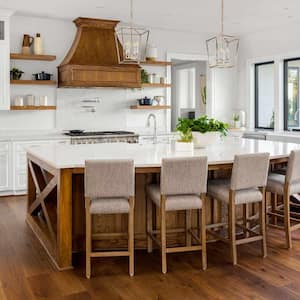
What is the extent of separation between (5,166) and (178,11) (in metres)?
3.58

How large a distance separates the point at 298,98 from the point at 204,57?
201 cm

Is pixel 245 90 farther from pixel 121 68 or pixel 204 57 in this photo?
pixel 121 68

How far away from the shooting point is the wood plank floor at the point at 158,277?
317 centimetres

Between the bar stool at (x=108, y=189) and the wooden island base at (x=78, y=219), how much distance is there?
0.21 meters

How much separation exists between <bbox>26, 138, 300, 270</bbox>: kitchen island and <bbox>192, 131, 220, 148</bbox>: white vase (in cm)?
8

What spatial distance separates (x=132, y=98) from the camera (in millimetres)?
8000

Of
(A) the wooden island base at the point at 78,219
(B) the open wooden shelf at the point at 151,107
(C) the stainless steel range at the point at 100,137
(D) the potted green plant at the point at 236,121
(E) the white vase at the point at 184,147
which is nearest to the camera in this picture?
(A) the wooden island base at the point at 78,219

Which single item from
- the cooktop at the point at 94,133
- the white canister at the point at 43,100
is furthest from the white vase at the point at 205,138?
the white canister at the point at 43,100

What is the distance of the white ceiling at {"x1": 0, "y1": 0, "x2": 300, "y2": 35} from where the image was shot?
6113mm

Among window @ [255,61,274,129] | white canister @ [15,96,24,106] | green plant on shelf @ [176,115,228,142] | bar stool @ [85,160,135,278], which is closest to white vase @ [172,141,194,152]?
green plant on shelf @ [176,115,228,142]

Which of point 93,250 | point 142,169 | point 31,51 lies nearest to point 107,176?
point 142,169

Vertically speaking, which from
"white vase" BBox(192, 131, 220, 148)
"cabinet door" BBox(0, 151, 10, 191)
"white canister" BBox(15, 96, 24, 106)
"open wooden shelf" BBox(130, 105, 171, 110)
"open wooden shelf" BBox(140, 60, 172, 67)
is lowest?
"cabinet door" BBox(0, 151, 10, 191)

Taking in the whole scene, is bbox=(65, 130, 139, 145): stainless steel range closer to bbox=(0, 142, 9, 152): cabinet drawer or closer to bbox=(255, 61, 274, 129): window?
bbox=(0, 142, 9, 152): cabinet drawer

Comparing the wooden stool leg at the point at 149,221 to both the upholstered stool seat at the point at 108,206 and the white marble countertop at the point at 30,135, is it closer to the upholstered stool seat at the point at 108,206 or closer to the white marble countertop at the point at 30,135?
the upholstered stool seat at the point at 108,206
